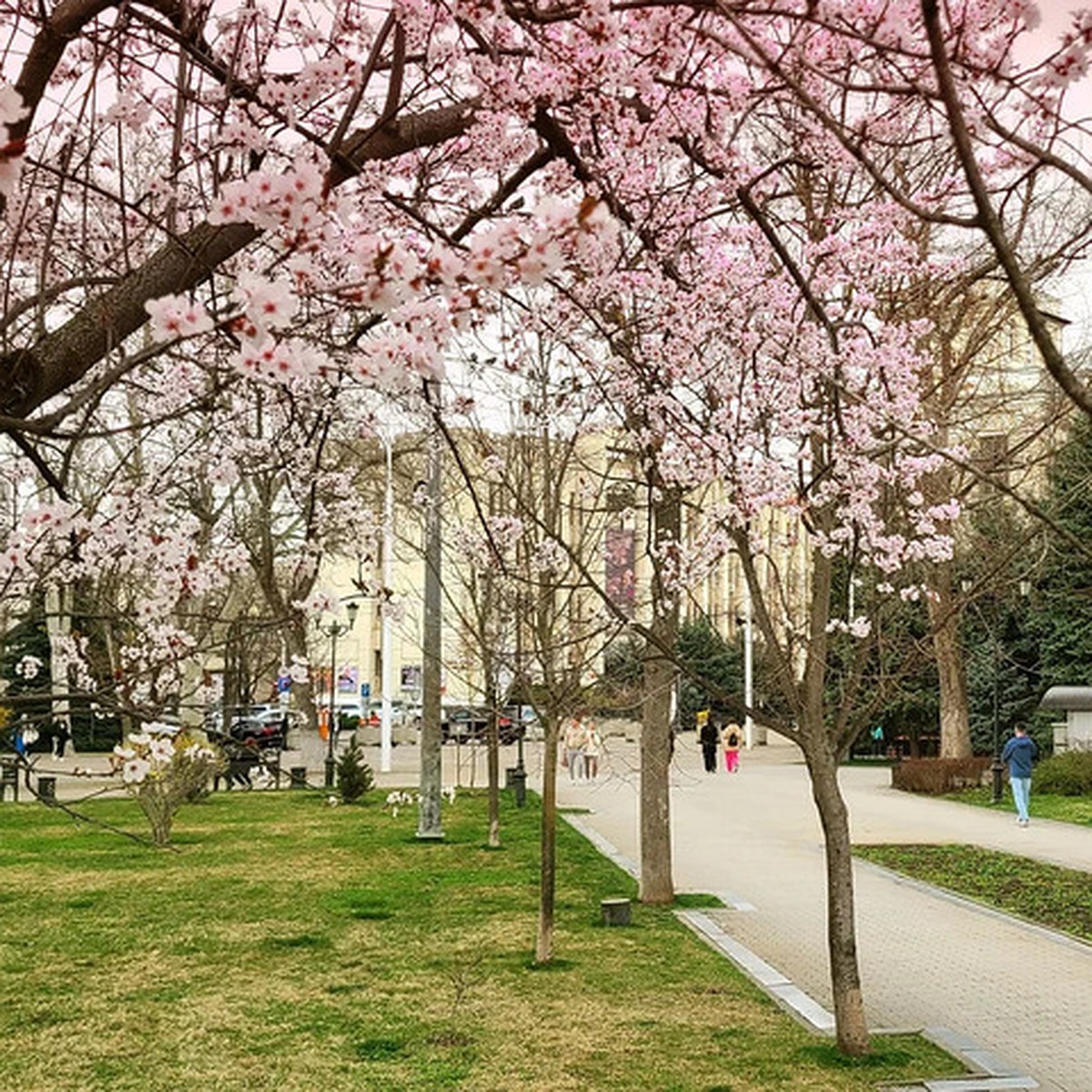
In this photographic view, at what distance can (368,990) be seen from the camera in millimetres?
8727

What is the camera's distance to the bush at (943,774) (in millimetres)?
26641

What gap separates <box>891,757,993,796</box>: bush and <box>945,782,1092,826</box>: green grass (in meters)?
0.23

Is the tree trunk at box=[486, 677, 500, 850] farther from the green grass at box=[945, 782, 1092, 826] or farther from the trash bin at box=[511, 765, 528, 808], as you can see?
the green grass at box=[945, 782, 1092, 826]

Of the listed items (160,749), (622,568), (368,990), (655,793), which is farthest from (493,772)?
(160,749)

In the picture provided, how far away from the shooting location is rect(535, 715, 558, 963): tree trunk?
31.3 ft

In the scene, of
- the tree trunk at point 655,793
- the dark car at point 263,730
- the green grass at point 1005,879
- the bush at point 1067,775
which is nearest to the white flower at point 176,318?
the tree trunk at point 655,793

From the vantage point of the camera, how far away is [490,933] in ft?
Answer: 35.0

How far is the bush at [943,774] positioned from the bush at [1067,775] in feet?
4.55

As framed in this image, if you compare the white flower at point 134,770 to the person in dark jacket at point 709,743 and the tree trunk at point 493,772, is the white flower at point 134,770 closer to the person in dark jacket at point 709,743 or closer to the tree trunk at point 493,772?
the tree trunk at point 493,772

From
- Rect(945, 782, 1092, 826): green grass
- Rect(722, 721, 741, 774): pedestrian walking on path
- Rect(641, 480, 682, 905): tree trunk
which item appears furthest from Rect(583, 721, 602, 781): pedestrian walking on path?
Rect(641, 480, 682, 905): tree trunk

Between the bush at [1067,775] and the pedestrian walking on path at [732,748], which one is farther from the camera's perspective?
the pedestrian walking on path at [732,748]

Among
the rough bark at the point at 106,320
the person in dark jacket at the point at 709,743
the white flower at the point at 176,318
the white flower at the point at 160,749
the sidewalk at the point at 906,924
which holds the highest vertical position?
the rough bark at the point at 106,320

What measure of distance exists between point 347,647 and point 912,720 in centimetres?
3168

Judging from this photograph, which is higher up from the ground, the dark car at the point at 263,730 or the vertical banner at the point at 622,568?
the vertical banner at the point at 622,568
